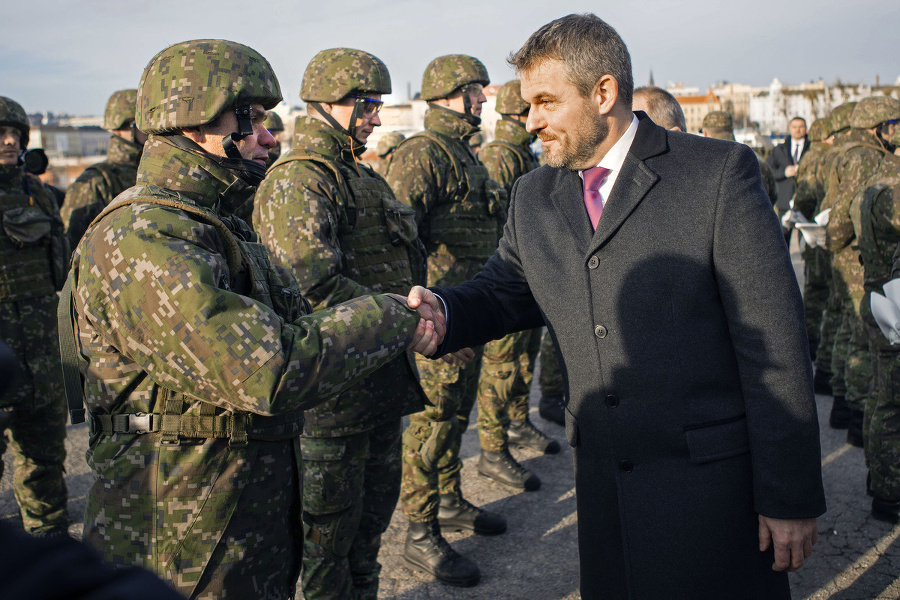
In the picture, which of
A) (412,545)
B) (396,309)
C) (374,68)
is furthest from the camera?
(412,545)

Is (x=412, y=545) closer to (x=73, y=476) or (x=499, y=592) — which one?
(x=499, y=592)

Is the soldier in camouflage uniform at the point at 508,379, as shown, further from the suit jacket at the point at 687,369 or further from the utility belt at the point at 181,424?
the utility belt at the point at 181,424

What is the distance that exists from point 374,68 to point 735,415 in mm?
2640

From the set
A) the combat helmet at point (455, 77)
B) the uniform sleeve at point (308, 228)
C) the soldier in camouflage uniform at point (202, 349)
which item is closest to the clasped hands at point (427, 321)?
the soldier in camouflage uniform at point (202, 349)

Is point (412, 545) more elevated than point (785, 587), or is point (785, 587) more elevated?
point (785, 587)

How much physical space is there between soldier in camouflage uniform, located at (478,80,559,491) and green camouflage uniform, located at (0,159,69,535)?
291 centimetres

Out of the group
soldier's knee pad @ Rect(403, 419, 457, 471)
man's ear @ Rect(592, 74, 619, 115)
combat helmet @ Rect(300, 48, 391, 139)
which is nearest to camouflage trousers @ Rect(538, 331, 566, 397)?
soldier's knee pad @ Rect(403, 419, 457, 471)

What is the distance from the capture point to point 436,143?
16.3 ft

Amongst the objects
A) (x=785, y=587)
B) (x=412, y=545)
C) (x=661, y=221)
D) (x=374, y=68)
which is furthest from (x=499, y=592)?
(x=374, y=68)

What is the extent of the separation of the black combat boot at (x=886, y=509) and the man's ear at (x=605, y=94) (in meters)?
3.56

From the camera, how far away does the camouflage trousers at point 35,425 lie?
14.9ft

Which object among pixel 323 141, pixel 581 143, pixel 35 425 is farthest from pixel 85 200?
pixel 581 143

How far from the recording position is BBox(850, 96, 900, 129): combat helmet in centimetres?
603

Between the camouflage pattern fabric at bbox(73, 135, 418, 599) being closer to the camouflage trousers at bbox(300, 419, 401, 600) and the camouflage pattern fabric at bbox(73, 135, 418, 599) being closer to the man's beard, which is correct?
the man's beard
